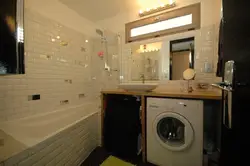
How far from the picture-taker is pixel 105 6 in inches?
85.0

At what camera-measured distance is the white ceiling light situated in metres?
1.85

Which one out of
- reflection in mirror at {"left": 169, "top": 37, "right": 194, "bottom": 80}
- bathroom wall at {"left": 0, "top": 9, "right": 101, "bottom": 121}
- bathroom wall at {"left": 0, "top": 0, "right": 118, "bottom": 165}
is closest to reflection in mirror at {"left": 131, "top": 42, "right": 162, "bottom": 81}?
reflection in mirror at {"left": 169, "top": 37, "right": 194, "bottom": 80}

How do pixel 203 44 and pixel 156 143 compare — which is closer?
pixel 156 143

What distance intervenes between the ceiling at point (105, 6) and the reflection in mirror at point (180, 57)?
2.42 feet

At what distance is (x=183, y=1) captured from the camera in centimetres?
188

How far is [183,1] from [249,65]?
1.78 m

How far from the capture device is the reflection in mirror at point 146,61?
6.84 feet

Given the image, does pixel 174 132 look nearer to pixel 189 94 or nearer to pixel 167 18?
pixel 189 94

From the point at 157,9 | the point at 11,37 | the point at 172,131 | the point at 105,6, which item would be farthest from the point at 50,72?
the point at 157,9

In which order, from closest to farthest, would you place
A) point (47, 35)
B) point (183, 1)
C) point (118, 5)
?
1. point (47, 35)
2. point (183, 1)
3. point (118, 5)

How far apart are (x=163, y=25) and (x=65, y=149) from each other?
2144mm

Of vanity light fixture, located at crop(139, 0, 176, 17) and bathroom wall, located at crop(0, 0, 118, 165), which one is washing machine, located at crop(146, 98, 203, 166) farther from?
vanity light fixture, located at crop(139, 0, 176, 17)

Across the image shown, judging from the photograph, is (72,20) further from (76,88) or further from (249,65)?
(249,65)

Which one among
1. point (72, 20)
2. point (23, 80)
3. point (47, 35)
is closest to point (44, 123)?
point (23, 80)
